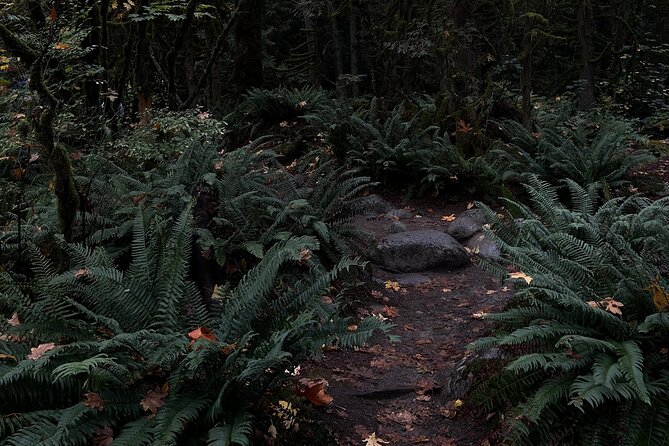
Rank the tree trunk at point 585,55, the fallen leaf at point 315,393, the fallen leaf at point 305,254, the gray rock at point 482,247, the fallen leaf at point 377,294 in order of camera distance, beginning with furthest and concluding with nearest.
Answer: the tree trunk at point 585,55 → the gray rock at point 482,247 → the fallen leaf at point 377,294 → the fallen leaf at point 305,254 → the fallen leaf at point 315,393

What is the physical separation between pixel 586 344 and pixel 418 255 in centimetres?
364

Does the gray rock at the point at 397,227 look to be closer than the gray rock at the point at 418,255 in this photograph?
No

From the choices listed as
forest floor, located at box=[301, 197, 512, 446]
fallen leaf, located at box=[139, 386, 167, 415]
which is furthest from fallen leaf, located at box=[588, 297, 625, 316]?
fallen leaf, located at box=[139, 386, 167, 415]

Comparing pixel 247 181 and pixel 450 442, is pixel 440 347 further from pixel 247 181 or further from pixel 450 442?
pixel 247 181

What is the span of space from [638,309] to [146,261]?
10.7ft

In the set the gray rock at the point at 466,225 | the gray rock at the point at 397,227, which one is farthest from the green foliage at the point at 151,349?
the gray rock at the point at 466,225

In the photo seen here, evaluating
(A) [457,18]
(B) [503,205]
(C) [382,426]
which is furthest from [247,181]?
(A) [457,18]

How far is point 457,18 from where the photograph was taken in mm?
10094

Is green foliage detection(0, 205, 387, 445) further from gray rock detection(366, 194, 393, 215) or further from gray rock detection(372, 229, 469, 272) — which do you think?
gray rock detection(366, 194, 393, 215)

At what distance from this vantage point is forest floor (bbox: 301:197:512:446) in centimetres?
366

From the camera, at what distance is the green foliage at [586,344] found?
2.88 meters

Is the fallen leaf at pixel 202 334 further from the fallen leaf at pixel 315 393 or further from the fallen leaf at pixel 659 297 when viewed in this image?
the fallen leaf at pixel 659 297

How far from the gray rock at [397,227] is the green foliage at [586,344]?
3.60 m

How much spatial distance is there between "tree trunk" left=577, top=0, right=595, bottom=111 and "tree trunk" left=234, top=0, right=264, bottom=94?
28.6 feet
